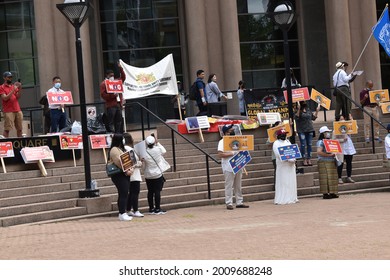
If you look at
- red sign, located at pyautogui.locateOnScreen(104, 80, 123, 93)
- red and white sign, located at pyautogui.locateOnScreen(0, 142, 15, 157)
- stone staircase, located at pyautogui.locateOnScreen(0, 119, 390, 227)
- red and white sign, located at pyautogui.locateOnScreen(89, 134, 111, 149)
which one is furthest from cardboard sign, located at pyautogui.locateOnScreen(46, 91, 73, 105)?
red and white sign, located at pyautogui.locateOnScreen(0, 142, 15, 157)

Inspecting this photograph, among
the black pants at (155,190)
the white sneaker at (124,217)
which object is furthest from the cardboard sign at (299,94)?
the white sneaker at (124,217)

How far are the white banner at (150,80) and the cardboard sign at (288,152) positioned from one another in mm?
6710

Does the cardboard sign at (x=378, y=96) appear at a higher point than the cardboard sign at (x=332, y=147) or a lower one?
higher

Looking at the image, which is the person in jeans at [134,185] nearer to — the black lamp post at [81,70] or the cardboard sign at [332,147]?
the black lamp post at [81,70]

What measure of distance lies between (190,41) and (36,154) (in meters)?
14.8

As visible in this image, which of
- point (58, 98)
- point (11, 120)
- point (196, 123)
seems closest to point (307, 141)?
point (196, 123)

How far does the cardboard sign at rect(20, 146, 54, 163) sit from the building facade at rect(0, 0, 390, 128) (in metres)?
12.6

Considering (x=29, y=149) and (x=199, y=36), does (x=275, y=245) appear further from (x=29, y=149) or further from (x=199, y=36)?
(x=199, y=36)

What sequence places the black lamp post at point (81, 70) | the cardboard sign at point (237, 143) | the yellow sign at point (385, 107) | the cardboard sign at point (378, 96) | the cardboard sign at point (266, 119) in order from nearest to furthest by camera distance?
1. the black lamp post at point (81, 70)
2. the cardboard sign at point (237, 143)
3. the cardboard sign at point (266, 119)
4. the cardboard sign at point (378, 96)
5. the yellow sign at point (385, 107)

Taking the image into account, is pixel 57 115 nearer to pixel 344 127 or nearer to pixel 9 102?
pixel 9 102

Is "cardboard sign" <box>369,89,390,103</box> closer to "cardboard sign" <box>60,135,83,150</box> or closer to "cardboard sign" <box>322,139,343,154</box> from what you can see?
"cardboard sign" <box>322,139,343,154</box>

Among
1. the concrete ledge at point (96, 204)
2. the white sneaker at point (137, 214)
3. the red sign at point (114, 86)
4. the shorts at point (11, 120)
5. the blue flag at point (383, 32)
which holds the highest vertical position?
the blue flag at point (383, 32)

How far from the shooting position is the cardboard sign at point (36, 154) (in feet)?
63.9

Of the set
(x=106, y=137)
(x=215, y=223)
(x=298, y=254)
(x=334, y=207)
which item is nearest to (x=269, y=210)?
(x=334, y=207)
